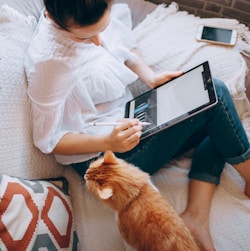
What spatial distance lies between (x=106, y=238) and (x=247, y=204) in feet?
1.47

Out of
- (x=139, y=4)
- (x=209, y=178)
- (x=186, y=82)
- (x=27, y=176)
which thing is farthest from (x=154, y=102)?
(x=139, y=4)

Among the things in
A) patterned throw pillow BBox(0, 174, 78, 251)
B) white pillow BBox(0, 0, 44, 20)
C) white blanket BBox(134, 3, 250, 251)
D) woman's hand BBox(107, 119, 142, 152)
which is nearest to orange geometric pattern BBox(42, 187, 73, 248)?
patterned throw pillow BBox(0, 174, 78, 251)

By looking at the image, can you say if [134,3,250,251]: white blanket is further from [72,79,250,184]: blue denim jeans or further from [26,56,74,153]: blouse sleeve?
[26,56,74,153]: blouse sleeve

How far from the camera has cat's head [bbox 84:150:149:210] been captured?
2.82ft

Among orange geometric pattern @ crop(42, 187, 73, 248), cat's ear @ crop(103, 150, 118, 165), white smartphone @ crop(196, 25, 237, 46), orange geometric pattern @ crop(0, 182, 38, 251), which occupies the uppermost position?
white smartphone @ crop(196, 25, 237, 46)

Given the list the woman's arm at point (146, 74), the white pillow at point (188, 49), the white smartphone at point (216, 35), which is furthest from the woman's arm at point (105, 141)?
the white smartphone at point (216, 35)

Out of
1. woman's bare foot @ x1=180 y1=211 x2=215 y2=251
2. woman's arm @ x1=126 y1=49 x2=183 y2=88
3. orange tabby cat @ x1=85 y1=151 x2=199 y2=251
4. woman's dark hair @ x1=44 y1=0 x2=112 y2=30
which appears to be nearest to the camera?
woman's dark hair @ x1=44 y1=0 x2=112 y2=30

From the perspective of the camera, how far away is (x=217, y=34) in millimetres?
1301

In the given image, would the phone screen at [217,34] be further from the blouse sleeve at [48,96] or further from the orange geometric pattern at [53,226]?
the orange geometric pattern at [53,226]

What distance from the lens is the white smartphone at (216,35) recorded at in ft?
4.17

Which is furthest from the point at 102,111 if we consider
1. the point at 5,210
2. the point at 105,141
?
the point at 5,210

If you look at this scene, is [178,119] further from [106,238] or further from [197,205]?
[106,238]

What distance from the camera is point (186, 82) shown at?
1.01 meters

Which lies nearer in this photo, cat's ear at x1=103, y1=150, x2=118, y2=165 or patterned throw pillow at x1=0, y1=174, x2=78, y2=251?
patterned throw pillow at x1=0, y1=174, x2=78, y2=251
